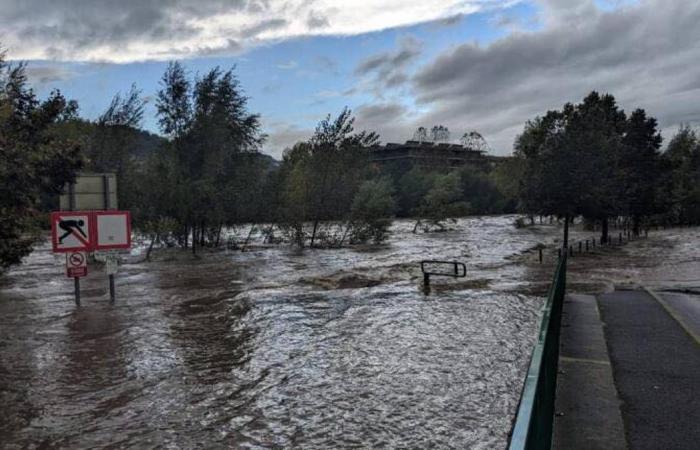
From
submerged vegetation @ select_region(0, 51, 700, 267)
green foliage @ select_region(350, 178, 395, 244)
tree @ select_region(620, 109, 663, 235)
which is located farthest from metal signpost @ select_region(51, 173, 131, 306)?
tree @ select_region(620, 109, 663, 235)

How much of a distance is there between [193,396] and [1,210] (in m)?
5.04

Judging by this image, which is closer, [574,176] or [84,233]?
[84,233]

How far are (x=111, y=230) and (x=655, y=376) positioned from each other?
1134cm

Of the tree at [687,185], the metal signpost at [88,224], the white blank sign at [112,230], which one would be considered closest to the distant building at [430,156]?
the tree at [687,185]

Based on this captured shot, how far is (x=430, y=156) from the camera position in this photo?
14338cm

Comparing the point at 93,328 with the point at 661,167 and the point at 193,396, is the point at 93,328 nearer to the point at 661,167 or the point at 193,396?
the point at 193,396

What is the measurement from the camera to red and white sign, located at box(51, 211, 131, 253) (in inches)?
514

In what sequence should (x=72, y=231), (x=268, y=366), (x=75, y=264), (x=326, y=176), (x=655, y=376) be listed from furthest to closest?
(x=326, y=176) < (x=75, y=264) < (x=72, y=231) < (x=268, y=366) < (x=655, y=376)

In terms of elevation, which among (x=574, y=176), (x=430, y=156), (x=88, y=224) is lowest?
(x=88, y=224)

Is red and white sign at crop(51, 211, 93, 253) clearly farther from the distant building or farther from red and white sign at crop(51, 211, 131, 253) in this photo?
the distant building

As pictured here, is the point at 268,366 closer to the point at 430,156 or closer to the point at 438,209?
the point at 438,209

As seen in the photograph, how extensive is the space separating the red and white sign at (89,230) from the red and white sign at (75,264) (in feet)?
0.73

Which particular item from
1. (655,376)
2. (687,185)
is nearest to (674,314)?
(655,376)

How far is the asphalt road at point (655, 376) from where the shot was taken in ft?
18.4
